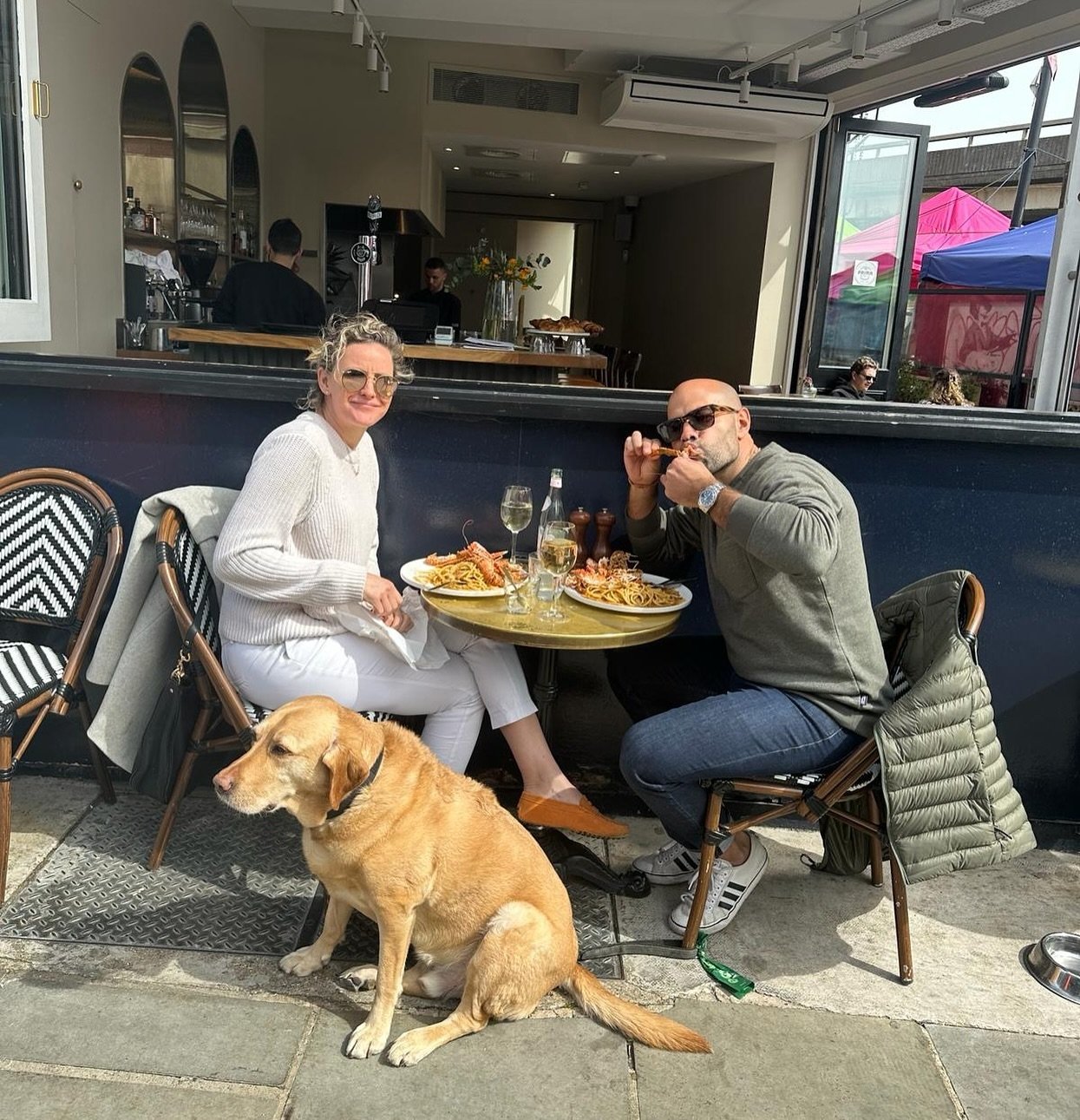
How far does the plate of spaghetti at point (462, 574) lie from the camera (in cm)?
277

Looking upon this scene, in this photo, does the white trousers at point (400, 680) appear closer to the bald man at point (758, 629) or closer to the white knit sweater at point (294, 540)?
the white knit sweater at point (294, 540)

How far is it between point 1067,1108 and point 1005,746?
4.63 feet

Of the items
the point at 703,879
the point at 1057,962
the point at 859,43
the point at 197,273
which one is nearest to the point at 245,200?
the point at 197,273

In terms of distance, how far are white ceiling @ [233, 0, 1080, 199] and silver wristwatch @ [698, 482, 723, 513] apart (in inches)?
201

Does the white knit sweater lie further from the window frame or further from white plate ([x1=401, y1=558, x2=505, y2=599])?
the window frame

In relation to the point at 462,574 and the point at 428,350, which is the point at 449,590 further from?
the point at 428,350

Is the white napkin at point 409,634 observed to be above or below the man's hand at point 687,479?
below

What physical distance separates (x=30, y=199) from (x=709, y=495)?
2.53 meters

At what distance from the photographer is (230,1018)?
232 centimetres

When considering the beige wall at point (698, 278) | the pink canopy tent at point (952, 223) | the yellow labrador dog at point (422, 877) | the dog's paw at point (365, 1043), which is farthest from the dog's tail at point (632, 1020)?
the pink canopy tent at point (952, 223)

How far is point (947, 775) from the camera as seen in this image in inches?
98.5

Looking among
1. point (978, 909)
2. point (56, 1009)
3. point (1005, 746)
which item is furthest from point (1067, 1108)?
point (56, 1009)

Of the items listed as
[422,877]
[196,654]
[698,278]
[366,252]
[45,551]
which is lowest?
[422,877]

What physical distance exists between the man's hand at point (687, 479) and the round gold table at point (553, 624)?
0.34 metres
